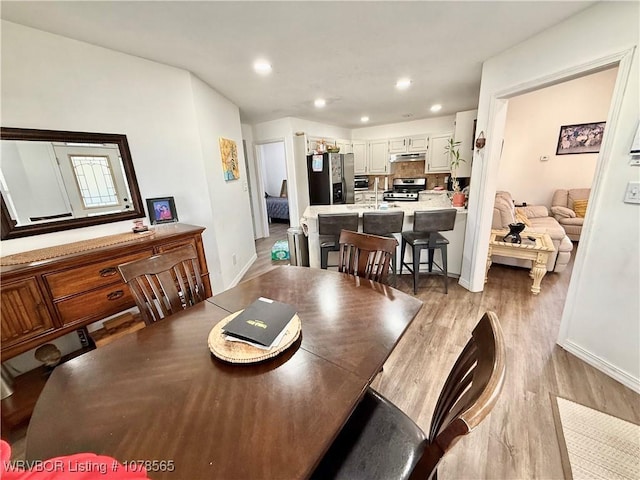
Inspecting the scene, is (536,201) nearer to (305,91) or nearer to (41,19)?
(305,91)

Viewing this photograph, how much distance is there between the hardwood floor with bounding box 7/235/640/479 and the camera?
1.26 meters

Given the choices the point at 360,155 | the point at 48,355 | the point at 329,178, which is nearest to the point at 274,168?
the point at 360,155

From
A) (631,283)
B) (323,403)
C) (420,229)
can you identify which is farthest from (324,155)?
(323,403)

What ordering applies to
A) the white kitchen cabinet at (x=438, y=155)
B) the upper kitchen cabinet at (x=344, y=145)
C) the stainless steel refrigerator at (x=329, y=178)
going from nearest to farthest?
the stainless steel refrigerator at (x=329, y=178)
the white kitchen cabinet at (x=438, y=155)
the upper kitchen cabinet at (x=344, y=145)

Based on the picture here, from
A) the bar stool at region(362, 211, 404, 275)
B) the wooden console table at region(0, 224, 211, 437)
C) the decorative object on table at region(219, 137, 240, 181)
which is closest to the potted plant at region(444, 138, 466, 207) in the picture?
the bar stool at region(362, 211, 404, 275)

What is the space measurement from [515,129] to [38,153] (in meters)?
6.53

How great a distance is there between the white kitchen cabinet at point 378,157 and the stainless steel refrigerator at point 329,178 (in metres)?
1.03

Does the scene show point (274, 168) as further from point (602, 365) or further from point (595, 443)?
point (595, 443)

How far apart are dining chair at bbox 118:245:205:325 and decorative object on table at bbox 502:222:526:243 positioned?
10.7 ft

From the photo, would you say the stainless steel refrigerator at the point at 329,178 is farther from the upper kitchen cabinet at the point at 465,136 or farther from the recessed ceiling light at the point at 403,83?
the upper kitchen cabinet at the point at 465,136

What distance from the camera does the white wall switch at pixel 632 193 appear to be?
1489mm

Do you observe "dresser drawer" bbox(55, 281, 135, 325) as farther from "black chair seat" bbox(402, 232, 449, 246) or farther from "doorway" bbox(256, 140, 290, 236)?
"doorway" bbox(256, 140, 290, 236)

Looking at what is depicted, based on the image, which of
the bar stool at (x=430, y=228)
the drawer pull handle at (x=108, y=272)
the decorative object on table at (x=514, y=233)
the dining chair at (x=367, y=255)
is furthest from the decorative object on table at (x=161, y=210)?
the decorative object on table at (x=514, y=233)

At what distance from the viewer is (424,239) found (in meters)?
2.76
